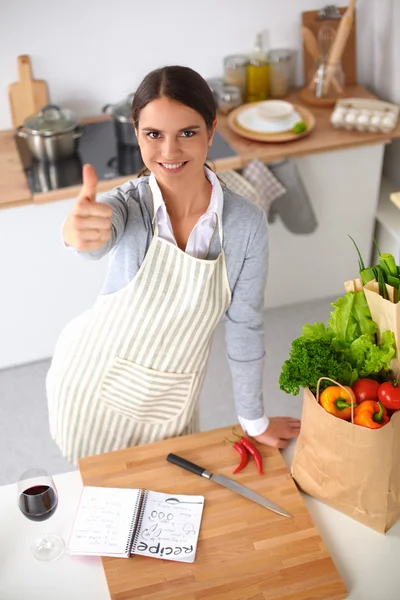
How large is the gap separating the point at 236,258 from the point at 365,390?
360mm

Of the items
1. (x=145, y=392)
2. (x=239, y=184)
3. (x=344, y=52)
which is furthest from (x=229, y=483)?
(x=344, y=52)

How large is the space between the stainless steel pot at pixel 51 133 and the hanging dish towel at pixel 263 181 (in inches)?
25.5

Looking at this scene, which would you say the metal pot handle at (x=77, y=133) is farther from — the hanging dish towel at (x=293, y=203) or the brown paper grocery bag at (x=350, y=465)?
the brown paper grocery bag at (x=350, y=465)

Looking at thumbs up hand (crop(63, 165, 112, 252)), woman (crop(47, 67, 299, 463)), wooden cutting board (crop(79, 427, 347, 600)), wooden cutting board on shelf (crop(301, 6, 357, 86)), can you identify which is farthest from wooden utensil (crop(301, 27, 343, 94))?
thumbs up hand (crop(63, 165, 112, 252))

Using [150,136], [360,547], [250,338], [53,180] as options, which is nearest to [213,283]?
[250,338]

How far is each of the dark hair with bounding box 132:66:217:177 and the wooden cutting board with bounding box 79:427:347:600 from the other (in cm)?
66

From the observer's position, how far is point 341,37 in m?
3.02

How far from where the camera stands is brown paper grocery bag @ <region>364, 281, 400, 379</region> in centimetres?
130

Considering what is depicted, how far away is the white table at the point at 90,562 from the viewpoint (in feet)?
4.27

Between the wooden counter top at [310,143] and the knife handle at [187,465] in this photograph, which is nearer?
the knife handle at [187,465]

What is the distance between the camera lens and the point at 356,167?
305 centimetres

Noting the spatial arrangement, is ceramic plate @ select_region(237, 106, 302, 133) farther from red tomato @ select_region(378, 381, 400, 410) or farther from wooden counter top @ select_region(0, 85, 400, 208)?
red tomato @ select_region(378, 381, 400, 410)

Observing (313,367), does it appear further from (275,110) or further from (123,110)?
(275,110)

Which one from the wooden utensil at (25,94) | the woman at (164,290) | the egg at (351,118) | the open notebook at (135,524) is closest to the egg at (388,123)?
the egg at (351,118)
